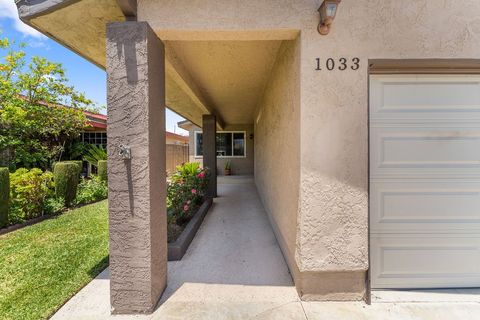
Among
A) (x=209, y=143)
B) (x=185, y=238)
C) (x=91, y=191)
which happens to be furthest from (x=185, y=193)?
(x=91, y=191)

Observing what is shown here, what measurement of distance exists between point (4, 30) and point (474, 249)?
15441 millimetres

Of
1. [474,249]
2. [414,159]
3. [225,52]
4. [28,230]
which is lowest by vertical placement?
[28,230]

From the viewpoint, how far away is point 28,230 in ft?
15.5

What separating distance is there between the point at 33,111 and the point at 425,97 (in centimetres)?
1141

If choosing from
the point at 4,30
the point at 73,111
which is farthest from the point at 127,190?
the point at 4,30

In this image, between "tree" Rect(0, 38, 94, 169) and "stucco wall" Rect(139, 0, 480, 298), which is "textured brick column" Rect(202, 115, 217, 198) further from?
"tree" Rect(0, 38, 94, 169)

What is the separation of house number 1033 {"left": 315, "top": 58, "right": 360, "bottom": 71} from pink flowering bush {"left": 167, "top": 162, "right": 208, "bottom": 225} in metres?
3.27

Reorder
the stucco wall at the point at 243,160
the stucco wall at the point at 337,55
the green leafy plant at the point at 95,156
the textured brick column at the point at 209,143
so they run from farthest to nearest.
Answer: the stucco wall at the point at 243,160 < the green leafy plant at the point at 95,156 < the textured brick column at the point at 209,143 < the stucco wall at the point at 337,55

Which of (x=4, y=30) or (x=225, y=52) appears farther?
(x=4, y=30)

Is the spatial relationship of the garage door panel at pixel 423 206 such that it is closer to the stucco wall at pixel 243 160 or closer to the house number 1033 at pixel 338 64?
the house number 1033 at pixel 338 64

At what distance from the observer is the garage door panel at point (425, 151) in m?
2.60

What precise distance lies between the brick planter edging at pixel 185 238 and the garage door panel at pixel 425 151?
2.94 m

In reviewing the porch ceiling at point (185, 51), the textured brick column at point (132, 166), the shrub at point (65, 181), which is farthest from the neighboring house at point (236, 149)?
the textured brick column at point (132, 166)

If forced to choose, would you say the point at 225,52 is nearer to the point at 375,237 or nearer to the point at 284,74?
the point at 284,74
